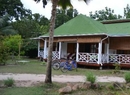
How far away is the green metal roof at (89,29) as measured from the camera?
2042 centimetres

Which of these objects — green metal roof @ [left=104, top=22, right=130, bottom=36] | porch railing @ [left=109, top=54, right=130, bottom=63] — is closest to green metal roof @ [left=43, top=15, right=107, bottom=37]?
green metal roof @ [left=104, top=22, right=130, bottom=36]

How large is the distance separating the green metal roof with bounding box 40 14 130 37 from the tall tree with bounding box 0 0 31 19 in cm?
2198

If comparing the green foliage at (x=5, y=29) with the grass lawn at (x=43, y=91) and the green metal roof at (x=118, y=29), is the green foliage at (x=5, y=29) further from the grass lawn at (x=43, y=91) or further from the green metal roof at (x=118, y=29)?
the grass lawn at (x=43, y=91)

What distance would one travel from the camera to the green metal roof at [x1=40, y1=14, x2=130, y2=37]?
20.4 metres

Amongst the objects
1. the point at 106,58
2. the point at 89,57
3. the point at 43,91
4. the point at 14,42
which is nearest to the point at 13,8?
the point at 14,42

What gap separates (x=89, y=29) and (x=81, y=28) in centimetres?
113

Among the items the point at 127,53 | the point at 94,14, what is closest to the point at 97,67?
the point at 127,53

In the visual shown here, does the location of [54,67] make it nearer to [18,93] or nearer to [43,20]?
[18,93]

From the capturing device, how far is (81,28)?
2195cm

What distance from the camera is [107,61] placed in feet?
68.1

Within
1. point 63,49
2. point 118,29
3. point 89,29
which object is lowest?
point 63,49

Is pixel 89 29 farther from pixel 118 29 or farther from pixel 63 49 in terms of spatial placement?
pixel 63 49

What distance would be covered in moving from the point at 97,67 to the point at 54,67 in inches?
176

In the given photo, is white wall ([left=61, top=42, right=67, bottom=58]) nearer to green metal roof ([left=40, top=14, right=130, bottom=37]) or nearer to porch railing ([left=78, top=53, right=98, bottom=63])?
green metal roof ([left=40, top=14, right=130, bottom=37])
